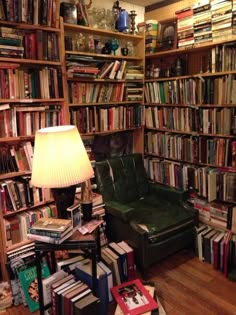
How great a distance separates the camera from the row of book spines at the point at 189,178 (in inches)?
104

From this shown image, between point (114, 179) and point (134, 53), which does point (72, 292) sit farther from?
point (134, 53)

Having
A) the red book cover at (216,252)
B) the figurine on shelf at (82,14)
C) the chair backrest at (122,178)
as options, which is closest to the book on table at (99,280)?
the chair backrest at (122,178)

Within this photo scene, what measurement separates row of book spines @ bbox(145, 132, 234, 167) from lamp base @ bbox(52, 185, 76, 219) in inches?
59.7

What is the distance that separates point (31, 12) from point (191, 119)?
1.76 metres

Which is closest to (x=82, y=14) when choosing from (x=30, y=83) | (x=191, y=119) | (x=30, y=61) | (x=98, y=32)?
(x=98, y=32)

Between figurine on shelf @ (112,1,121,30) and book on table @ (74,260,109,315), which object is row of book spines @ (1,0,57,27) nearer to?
figurine on shelf @ (112,1,121,30)

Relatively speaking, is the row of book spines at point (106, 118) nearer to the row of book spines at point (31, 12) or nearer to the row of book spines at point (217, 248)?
the row of book spines at point (31, 12)

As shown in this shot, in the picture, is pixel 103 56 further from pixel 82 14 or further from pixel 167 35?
pixel 167 35

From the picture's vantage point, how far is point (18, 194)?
2281 mm

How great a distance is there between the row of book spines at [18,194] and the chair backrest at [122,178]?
2.11ft

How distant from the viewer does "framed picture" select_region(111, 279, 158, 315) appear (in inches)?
74.0

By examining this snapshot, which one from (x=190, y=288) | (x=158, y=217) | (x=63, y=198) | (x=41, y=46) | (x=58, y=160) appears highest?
(x=41, y=46)

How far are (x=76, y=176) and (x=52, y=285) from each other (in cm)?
79

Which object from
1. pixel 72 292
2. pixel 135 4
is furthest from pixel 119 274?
pixel 135 4
